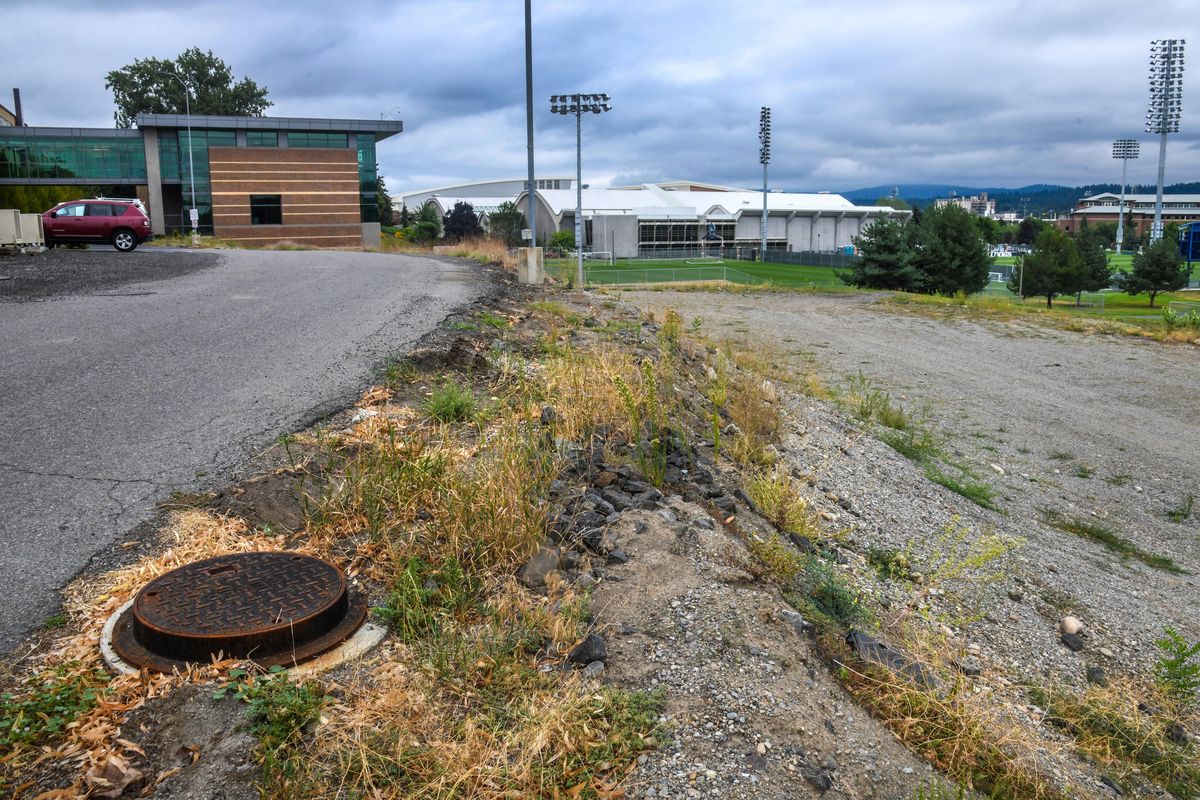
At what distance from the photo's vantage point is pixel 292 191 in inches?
2381

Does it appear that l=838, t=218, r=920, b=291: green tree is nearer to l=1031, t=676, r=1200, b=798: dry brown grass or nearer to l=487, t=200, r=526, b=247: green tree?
l=1031, t=676, r=1200, b=798: dry brown grass

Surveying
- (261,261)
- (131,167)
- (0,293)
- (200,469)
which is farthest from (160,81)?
(200,469)

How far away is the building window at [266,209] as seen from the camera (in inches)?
2355

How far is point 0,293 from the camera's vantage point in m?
14.1

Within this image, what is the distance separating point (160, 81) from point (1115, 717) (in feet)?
345

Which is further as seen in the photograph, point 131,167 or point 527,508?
point 131,167

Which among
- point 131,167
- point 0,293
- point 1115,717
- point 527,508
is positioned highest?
point 131,167

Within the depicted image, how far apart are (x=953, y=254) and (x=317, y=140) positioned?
134 ft

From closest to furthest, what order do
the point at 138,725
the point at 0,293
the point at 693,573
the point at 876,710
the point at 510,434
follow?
the point at 138,725 → the point at 876,710 → the point at 693,573 → the point at 510,434 → the point at 0,293

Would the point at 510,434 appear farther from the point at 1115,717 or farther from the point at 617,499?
the point at 1115,717

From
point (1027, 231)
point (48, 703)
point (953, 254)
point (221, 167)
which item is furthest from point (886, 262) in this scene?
point (1027, 231)

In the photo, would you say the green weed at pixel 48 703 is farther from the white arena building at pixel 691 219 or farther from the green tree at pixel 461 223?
the white arena building at pixel 691 219

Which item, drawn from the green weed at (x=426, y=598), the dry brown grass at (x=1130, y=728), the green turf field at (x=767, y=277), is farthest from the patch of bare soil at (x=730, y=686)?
the green turf field at (x=767, y=277)

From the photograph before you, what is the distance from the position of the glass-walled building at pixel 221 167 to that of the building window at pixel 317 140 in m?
0.07
